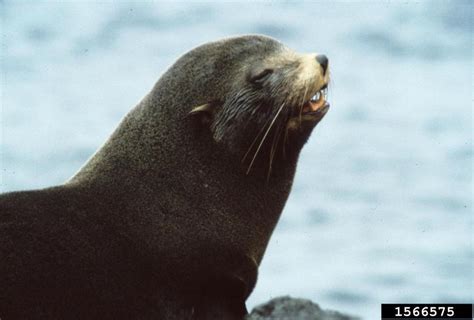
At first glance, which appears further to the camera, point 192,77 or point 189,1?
point 189,1

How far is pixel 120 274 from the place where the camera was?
8469 millimetres

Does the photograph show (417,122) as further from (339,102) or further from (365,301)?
(365,301)

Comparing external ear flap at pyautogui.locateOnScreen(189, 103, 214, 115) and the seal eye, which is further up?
the seal eye

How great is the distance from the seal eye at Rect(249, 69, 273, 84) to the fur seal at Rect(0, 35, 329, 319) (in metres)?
0.01

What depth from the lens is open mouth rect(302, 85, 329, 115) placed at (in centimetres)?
944

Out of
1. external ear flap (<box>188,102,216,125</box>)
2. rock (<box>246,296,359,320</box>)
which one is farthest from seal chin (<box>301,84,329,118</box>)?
rock (<box>246,296,359,320</box>)

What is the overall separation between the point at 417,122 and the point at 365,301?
22.2 m

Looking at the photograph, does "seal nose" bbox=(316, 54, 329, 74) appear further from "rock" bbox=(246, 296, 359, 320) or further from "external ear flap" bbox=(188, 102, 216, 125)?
"rock" bbox=(246, 296, 359, 320)

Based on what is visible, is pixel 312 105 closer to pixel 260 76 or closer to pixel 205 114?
pixel 260 76

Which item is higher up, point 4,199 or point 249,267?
point 4,199

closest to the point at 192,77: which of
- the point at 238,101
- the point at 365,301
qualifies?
the point at 238,101

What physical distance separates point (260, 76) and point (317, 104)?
1.87 ft

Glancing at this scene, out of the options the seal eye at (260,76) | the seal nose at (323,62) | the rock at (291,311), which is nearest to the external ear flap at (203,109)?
the seal eye at (260,76)

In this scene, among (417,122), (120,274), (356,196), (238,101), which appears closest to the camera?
(120,274)
